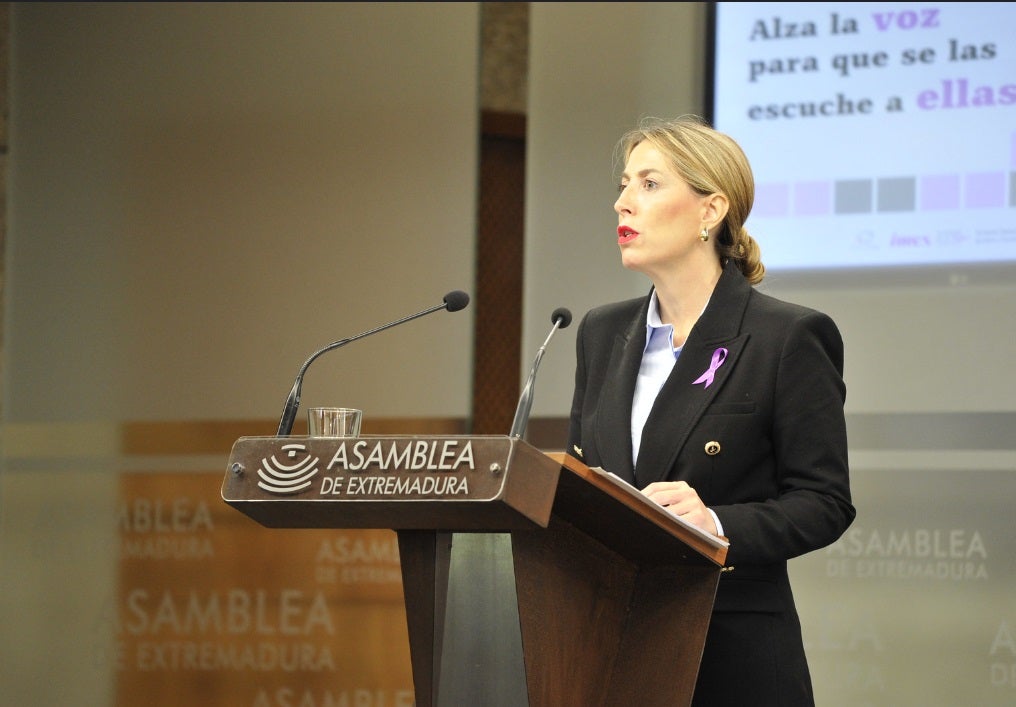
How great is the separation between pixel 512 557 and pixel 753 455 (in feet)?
1.78

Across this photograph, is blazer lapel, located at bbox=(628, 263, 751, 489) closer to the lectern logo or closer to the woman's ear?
the woman's ear

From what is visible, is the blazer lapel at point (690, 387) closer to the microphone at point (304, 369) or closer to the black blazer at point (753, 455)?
the black blazer at point (753, 455)

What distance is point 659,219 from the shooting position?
7.34ft

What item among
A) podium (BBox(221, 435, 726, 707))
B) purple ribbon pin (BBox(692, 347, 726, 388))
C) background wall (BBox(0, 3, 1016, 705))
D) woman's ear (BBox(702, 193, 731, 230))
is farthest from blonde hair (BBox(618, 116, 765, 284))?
background wall (BBox(0, 3, 1016, 705))

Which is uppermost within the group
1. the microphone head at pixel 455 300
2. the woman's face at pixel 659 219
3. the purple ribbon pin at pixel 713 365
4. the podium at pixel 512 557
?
the woman's face at pixel 659 219

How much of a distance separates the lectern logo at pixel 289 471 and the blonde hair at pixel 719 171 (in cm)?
97

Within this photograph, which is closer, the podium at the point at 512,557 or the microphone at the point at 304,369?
the podium at the point at 512,557

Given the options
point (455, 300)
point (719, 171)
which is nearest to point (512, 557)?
point (455, 300)

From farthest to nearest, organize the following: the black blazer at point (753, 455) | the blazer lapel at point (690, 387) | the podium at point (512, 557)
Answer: the blazer lapel at point (690, 387), the black blazer at point (753, 455), the podium at point (512, 557)

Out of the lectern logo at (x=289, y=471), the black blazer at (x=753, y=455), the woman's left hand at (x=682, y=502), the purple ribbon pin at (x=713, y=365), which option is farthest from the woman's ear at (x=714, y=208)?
the lectern logo at (x=289, y=471)

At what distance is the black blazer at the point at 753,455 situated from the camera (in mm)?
1943

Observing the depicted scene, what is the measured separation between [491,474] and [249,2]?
13.6 feet

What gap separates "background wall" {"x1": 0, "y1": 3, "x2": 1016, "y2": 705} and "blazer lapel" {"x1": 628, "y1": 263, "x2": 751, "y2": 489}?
7.84 ft

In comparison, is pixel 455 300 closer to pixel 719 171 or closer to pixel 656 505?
pixel 719 171
